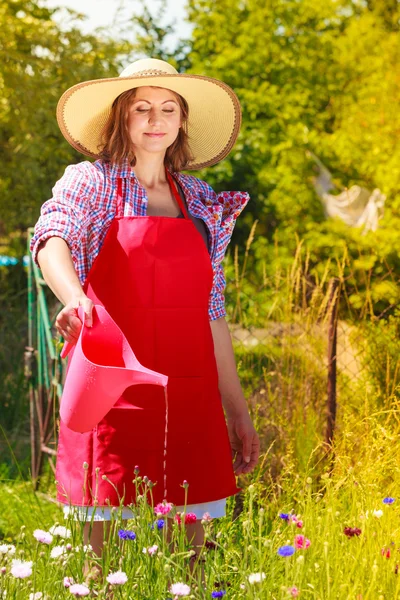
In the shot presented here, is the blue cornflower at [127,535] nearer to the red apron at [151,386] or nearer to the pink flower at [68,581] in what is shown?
the pink flower at [68,581]

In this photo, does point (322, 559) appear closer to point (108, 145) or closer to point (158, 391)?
point (158, 391)

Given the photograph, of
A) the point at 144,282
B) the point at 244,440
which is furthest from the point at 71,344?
the point at 244,440

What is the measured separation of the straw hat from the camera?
256 centimetres

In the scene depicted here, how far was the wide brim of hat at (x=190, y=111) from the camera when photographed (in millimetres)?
2568

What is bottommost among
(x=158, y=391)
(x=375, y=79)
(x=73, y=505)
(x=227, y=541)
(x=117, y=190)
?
(x=227, y=541)

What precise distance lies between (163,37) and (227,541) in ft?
34.2

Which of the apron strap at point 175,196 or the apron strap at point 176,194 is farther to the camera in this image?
the apron strap at point 176,194

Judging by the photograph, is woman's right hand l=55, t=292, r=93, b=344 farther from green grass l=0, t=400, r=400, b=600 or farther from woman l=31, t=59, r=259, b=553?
green grass l=0, t=400, r=400, b=600

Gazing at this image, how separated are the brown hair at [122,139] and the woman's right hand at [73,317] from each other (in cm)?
60

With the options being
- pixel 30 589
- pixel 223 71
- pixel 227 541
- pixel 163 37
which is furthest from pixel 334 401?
pixel 223 71

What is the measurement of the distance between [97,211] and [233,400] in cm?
74

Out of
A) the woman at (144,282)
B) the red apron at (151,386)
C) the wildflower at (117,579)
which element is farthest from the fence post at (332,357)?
the wildflower at (117,579)

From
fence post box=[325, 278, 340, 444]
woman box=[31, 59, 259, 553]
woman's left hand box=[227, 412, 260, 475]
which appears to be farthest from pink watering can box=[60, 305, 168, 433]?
fence post box=[325, 278, 340, 444]

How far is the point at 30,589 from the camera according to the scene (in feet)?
7.63
